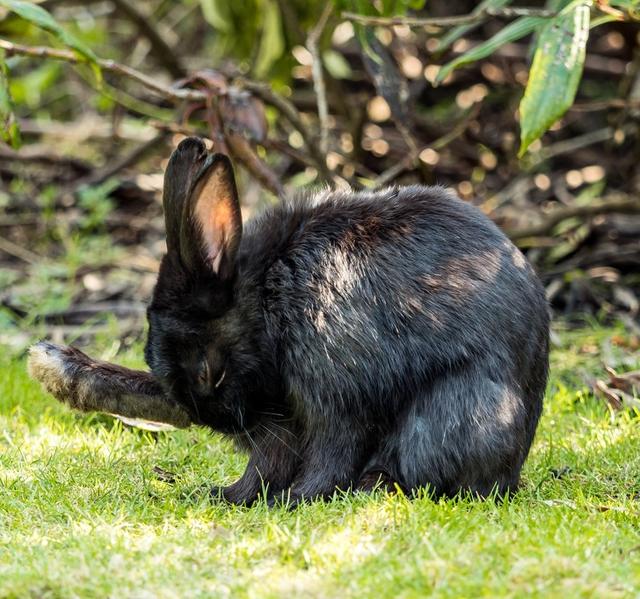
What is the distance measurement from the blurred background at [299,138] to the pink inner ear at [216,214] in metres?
1.58

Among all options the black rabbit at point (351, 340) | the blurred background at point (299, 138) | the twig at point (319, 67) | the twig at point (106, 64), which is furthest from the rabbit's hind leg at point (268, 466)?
the twig at point (319, 67)

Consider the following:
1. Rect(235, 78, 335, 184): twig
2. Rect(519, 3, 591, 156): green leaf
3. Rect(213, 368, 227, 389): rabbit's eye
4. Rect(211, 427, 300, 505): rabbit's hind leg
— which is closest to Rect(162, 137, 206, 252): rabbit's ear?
Rect(213, 368, 227, 389): rabbit's eye

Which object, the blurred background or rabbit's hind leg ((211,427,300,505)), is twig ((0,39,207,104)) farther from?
rabbit's hind leg ((211,427,300,505))

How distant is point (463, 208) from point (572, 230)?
3.42 m

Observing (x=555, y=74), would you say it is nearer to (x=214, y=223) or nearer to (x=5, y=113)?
(x=214, y=223)

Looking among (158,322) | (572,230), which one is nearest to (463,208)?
(158,322)

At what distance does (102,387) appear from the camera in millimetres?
3980

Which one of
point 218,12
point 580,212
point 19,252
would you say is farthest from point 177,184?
point 19,252

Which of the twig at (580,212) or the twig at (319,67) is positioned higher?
the twig at (319,67)

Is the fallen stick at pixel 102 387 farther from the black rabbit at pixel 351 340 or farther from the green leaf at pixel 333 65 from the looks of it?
the green leaf at pixel 333 65

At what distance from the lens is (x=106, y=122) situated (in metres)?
9.15

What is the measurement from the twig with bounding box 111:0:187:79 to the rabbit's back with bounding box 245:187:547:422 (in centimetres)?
434

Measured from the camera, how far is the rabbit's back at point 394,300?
3.56m

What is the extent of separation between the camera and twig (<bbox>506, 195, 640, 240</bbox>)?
6.55 meters
